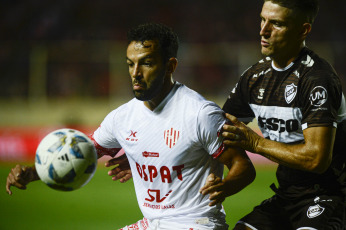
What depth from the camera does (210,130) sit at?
3809mm

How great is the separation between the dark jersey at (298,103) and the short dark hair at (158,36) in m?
0.73

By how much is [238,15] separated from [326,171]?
52.3ft

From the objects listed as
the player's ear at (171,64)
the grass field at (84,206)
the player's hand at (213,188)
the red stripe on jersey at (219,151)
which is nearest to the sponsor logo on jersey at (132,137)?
the player's ear at (171,64)

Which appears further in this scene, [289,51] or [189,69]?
[189,69]

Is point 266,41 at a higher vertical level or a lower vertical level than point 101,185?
higher

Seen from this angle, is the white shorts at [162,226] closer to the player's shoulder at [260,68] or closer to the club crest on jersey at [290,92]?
the club crest on jersey at [290,92]

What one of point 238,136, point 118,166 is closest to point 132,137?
point 118,166

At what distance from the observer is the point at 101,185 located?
34.4 ft

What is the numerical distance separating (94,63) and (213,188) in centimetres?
1380

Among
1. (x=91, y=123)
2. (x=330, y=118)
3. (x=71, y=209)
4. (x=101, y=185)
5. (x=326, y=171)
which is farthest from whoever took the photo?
(x=91, y=123)

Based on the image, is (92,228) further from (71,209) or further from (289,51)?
(289,51)

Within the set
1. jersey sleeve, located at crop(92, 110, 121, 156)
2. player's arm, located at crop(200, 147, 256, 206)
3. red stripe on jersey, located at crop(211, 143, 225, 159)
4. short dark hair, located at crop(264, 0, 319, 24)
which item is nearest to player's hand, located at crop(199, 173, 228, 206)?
player's arm, located at crop(200, 147, 256, 206)

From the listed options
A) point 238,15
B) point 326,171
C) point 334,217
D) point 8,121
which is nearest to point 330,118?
point 326,171

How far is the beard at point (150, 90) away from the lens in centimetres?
401
